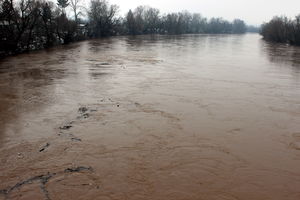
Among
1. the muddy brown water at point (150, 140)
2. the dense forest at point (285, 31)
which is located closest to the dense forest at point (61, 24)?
the muddy brown water at point (150, 140)

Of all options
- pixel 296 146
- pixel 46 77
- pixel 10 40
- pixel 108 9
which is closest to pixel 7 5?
pixel 10 40

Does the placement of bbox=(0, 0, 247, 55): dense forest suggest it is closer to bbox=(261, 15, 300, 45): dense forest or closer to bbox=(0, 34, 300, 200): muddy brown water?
bbox=(0, 34, 300, 200): muddy brown water

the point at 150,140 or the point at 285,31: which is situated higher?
the point at 285,31

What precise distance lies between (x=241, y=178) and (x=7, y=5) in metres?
29.9

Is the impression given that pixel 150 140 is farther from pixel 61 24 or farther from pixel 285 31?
pixel 285 31

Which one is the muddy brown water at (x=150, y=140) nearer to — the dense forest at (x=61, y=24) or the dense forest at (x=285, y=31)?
the dense forest at (x=61, y=24)

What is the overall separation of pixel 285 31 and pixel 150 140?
172 feet

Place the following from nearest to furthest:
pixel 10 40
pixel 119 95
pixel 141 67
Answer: pixel 119 95
pixel 141 67
pixel 10 40

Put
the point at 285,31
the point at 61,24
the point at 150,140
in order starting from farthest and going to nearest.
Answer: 1. the point at 285,31
2. the point at 61,24
3. the point at 150,140

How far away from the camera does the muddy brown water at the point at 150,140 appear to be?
5.82m

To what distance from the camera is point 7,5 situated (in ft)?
94.4

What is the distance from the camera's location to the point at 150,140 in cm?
795

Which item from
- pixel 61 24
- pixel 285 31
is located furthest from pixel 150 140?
pixel 285 31

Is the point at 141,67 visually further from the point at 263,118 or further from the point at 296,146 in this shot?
the point at 296,146
